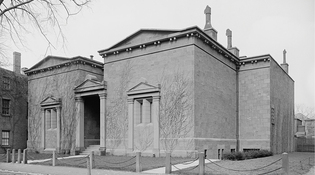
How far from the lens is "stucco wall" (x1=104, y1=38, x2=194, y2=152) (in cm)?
2092

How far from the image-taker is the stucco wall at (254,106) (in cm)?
2591

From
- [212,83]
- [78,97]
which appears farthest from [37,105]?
[212,83]

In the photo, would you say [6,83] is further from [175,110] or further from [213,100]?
[213,100]

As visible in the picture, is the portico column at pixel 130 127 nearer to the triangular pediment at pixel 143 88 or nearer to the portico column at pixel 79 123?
the triangular pediment at pixel 143 88

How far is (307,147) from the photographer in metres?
37.9

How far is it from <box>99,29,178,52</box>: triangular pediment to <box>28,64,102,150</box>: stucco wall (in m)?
5.70

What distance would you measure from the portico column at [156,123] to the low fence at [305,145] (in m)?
24.2

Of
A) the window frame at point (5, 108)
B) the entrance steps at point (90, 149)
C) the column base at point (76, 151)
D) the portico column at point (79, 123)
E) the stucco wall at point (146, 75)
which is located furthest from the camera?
the window frame at point (5, 108)

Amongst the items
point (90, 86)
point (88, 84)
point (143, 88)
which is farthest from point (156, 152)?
A: point (88, 84)

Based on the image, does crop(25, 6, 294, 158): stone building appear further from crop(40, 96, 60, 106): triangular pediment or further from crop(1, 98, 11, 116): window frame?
crop(1, 98, 11, 116): window frame

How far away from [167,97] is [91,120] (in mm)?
10107

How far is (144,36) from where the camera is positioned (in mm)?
23469

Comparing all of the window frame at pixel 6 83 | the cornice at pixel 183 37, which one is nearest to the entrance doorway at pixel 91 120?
the cornice at pixel 183 37

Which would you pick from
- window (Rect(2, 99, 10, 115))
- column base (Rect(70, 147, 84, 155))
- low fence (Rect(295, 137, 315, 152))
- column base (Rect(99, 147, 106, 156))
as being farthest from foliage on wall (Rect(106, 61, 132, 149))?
low fence (Rect(295, 137, 315, 152))
